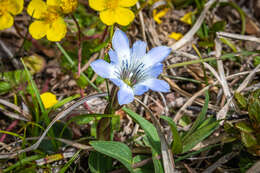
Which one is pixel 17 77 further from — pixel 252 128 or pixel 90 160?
pixel 252 128

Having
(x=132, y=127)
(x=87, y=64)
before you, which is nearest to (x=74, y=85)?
(x=87, y=64)

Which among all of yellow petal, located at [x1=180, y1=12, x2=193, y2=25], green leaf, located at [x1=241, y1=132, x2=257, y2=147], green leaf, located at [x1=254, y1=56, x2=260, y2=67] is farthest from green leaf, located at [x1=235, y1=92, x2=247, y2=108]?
yellow petal, located at [x1=180, y1=12, x2=193, y2=25]

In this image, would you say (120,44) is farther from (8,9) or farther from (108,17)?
(8,9)

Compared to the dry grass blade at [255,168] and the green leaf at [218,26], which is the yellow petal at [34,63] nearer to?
the green leaf at [218,26]

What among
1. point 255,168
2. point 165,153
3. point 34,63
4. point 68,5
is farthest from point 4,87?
point 255,168

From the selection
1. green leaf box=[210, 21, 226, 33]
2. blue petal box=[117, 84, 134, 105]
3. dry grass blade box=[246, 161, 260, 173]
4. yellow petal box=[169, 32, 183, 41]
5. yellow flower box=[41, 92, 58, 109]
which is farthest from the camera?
yellow petal box=[169, 32, 183, 41]

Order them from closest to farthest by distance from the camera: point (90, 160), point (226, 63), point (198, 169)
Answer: point (90, 160) < point (198, 169) < point (226, 63)

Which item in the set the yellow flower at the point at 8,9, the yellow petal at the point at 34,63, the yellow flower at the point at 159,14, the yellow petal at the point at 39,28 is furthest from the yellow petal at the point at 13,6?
the yellow flower at the point at 159,14

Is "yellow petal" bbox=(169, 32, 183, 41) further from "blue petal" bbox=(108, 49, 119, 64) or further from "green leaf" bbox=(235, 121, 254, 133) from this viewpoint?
"blue petal" bbox=(108, 49, 119, 64)
